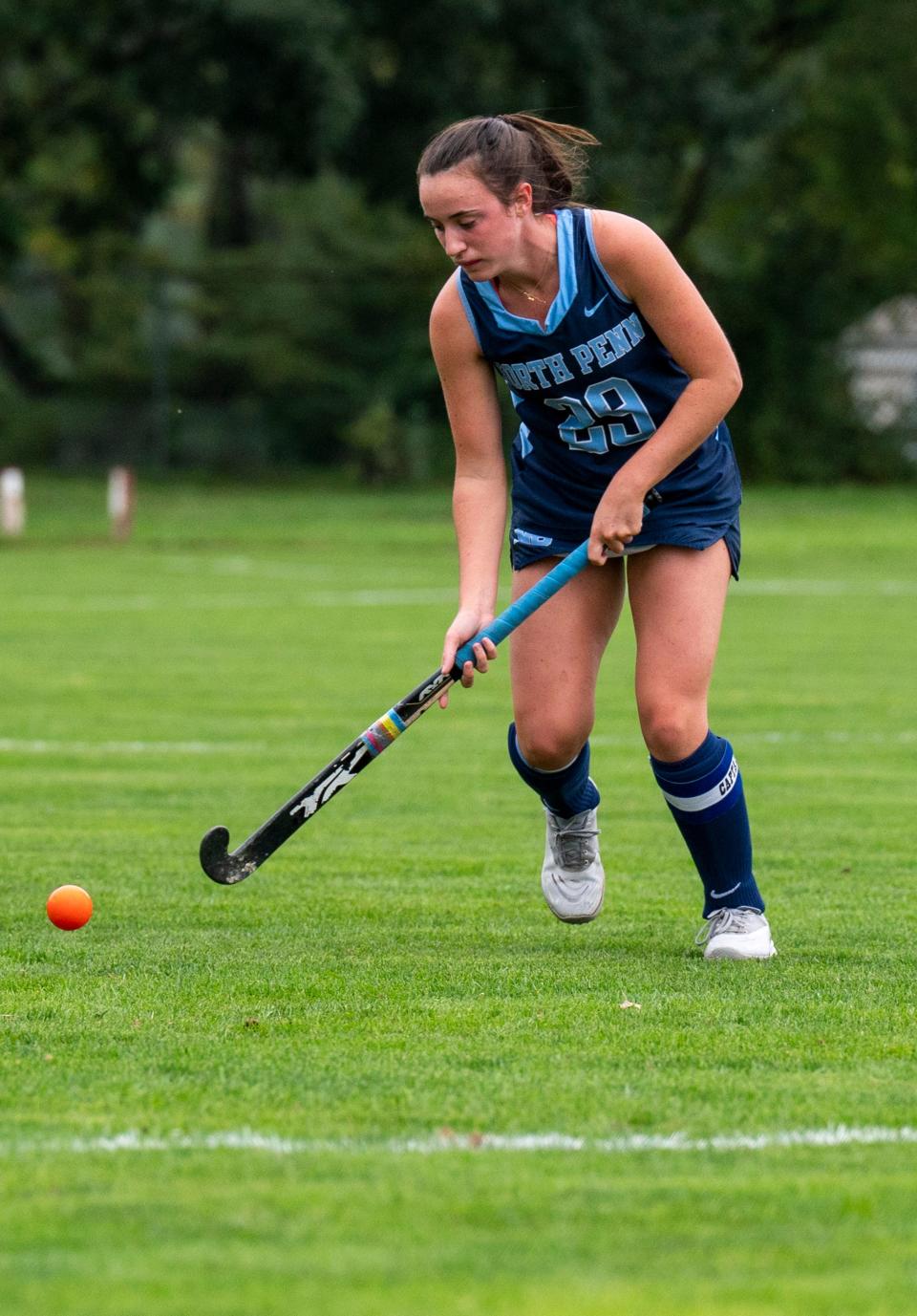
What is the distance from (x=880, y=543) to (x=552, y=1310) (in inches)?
897

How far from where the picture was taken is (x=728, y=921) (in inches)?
211

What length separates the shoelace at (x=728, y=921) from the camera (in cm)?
534

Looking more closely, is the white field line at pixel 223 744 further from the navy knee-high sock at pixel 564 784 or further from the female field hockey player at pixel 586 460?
the female field hockey player at pixel 586 460

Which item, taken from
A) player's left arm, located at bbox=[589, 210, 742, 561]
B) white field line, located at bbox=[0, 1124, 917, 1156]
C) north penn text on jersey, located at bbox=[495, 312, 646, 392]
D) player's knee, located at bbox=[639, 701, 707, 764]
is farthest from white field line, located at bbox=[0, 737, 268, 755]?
white field line, located at bbox=[0, 1124, 917, 1156]

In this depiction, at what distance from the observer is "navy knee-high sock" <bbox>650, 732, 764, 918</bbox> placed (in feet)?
17.6

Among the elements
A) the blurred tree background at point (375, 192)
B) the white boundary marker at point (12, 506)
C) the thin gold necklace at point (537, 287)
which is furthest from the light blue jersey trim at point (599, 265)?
the blurred tree background at point (375, 192)

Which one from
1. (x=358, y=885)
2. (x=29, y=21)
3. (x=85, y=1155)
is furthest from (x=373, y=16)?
(x=85, y=1155)

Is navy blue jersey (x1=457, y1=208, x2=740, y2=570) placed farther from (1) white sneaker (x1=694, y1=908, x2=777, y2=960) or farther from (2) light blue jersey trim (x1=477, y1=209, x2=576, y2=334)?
(1) white sneaker (x1=694, y1=908, x2=777, y2=960)

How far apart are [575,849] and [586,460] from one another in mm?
1000

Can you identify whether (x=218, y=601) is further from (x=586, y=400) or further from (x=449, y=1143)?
(x=449, y=1143)

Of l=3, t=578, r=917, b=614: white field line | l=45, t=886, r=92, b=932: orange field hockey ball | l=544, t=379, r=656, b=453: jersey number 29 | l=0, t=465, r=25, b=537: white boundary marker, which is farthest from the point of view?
l=0, t=465, r=25, b=537: white boundary marker

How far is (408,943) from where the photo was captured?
18.2ft

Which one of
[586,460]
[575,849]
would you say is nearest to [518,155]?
[586,460]

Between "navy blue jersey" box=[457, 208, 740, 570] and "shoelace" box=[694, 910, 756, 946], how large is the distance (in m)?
0.83
